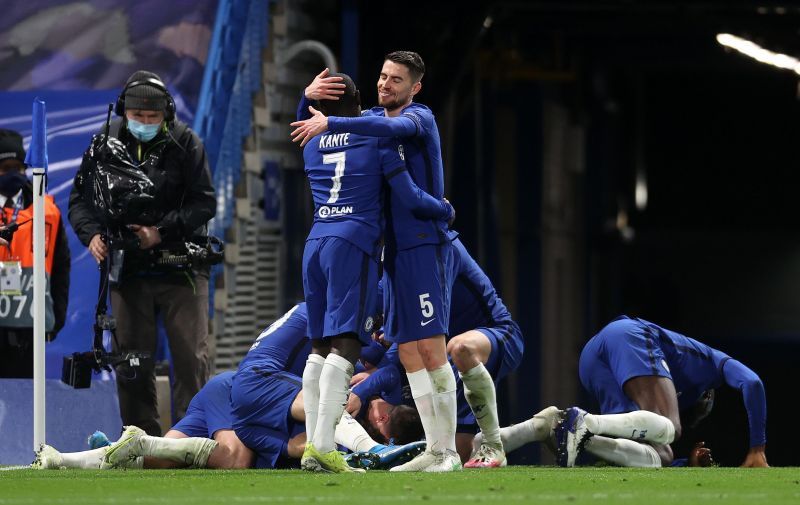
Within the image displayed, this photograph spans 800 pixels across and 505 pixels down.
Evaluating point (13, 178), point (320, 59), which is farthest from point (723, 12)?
point (13, 178)

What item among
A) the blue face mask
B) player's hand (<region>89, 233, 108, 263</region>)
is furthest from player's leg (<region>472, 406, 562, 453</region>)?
the blue face mask

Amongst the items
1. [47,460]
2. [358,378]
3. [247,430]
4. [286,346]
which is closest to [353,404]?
[358,378]

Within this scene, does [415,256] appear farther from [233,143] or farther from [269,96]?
[269,96]

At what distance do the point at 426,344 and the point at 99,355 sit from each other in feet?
7.32

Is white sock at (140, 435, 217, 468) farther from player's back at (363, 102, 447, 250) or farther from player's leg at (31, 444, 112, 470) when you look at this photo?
player's back at (363, 102, 447, 250)

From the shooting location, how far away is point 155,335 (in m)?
10.9

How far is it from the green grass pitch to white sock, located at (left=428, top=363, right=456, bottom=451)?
27 cm

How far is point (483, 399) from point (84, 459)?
216 centimetres

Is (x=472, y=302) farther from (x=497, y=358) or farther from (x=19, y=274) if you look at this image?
(x=19, y=274)

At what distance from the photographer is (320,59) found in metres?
17.2

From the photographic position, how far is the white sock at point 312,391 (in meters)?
8.99

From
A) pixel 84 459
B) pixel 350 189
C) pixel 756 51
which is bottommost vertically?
pixel 84 459

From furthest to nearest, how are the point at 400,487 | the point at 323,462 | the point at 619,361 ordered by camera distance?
1. the point at 619,361
2. the point at 323,462
3. the point at 400,487

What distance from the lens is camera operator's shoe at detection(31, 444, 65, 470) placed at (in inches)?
373
